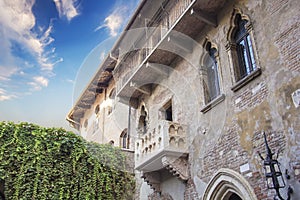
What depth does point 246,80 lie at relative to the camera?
6934mm

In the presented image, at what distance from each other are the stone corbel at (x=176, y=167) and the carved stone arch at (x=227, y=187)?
3.43 ft

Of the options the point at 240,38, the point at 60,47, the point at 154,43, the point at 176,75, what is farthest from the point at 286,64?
the point at 60,47

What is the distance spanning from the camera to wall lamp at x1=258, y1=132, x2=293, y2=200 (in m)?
5.36

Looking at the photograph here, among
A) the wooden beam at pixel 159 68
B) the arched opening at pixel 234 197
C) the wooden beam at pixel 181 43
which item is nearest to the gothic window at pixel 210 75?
the wooden beam at pixel 181 43

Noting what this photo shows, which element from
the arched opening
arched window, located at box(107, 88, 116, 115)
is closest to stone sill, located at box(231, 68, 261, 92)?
the arched opening

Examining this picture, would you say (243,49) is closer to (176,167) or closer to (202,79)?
(202,79)

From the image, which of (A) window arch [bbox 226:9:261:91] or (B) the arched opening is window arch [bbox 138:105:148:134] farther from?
(B) the arched opening

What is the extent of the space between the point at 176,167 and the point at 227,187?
1.82 metres

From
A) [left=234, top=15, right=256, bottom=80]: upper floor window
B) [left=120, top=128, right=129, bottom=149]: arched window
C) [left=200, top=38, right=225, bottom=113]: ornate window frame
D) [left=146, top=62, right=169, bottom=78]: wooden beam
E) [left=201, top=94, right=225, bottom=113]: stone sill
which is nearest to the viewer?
[left=234, top=15, right=256, bottom=80]: upper floor window

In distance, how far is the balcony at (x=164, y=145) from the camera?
27.9 feet

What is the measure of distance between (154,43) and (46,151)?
5021 mm

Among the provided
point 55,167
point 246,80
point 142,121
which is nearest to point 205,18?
point 246,80

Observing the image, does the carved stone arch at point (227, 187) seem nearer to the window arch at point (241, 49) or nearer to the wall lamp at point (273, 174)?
the wall lamp at point (273, 174)

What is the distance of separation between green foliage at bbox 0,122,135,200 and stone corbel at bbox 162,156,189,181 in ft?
10.6
